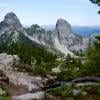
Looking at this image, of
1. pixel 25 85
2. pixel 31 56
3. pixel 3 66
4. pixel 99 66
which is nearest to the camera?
pixel 99 66

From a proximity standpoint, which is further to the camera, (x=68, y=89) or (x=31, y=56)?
(x=31, y=56)

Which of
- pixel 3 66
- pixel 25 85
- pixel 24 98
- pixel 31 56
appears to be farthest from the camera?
pixel 31 56

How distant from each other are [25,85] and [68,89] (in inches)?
619

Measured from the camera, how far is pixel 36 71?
50.1m

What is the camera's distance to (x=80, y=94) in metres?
25.2

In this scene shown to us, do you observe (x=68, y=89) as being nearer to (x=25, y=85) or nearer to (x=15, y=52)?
(x=25, y=85)

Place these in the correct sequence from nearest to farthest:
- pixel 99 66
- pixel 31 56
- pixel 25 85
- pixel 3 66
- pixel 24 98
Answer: pixel 24 98 < pixel 99 66 < pixel 25 85 < pixel 3 66 < pixel 31 56

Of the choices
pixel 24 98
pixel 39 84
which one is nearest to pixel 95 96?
pixel 24 98

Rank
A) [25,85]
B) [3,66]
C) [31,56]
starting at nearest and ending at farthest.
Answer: [25,85]
[3,66]
[31,56]

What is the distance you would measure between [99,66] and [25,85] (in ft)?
31.5

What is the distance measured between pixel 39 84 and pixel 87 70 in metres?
6.43

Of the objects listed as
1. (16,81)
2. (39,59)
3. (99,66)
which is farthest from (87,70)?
(39,59)

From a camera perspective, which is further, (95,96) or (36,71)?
(36,71)

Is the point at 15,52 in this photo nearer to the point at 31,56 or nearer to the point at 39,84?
the point at 31,56
